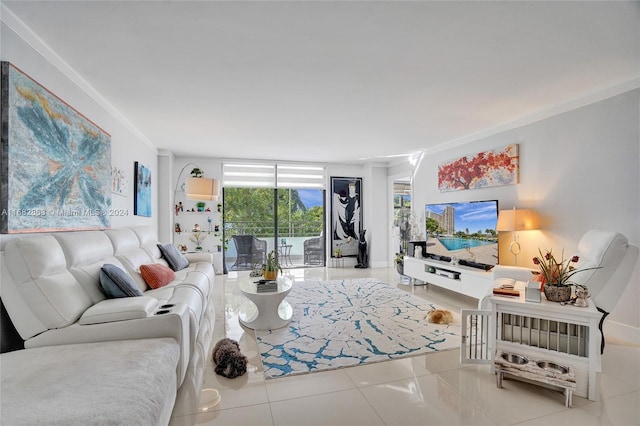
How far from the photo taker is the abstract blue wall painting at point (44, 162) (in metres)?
1.89

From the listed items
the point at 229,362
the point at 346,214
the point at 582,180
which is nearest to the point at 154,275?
the point at 229,362

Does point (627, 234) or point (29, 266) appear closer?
point (29, 266)

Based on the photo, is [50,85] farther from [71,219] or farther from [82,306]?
[82,306]

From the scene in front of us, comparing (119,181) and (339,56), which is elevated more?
(339,56)

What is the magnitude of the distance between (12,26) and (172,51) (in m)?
0.94

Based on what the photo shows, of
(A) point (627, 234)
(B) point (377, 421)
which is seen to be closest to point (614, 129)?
(A) point (627, 234)

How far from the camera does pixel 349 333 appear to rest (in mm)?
3131

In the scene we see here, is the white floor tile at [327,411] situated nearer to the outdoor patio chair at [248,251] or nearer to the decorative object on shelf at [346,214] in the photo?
the outdoor patio chair at [248,251]

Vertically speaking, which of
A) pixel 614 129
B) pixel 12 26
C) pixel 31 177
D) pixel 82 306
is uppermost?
pixel 12 26

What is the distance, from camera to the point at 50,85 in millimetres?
2387

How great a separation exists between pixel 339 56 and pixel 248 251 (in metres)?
5.23

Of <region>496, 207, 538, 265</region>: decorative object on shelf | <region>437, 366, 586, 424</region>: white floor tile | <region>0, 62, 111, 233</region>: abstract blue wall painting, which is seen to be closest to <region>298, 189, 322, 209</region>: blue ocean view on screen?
<region>496, 207, 538, 265</region>: decorative object on shelf

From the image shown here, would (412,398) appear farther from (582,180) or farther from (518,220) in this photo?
(582,180)

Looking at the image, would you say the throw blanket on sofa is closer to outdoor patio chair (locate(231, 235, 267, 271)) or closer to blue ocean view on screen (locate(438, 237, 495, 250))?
blue ocean view on screen (locate(438, 237, 495, 250))
